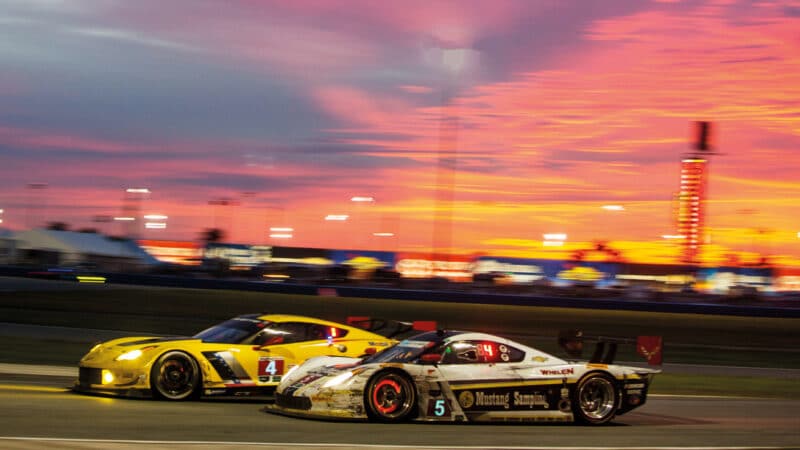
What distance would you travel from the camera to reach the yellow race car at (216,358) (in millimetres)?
12164

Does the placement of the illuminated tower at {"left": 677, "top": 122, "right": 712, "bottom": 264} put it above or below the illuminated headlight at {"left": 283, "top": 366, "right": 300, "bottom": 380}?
above

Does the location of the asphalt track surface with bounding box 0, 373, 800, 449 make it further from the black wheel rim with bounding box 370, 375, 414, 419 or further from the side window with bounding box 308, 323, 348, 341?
the side window with bounding box 308, 323, 348, 341

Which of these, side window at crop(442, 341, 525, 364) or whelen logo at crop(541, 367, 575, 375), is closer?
side window at crop(442, 341, 525, 364)

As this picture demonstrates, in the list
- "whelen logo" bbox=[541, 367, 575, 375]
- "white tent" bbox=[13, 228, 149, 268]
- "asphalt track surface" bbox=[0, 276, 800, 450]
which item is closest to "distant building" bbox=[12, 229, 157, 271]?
"white tent" bbox=[13, 228, 149, 268]

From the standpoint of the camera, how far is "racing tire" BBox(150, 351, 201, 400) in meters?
12.2

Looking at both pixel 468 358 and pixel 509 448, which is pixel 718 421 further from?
pixel 509 448

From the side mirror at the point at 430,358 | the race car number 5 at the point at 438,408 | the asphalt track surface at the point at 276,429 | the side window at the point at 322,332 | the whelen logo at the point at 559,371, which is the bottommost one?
the asphalt track surface at the point at 276,429

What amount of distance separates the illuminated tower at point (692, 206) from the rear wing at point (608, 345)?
276 feet

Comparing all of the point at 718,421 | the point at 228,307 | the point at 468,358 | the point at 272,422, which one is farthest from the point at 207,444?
the point at 228,307

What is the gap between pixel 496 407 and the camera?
11.5m

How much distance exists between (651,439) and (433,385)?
2394mm

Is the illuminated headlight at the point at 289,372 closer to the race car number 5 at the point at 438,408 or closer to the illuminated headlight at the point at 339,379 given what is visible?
the illuminated headlight at the point at 339,379

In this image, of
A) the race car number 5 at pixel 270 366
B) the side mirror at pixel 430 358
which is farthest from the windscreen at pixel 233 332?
the side mirror at pixel 430 358

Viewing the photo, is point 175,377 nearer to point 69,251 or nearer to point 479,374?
point 479,374
